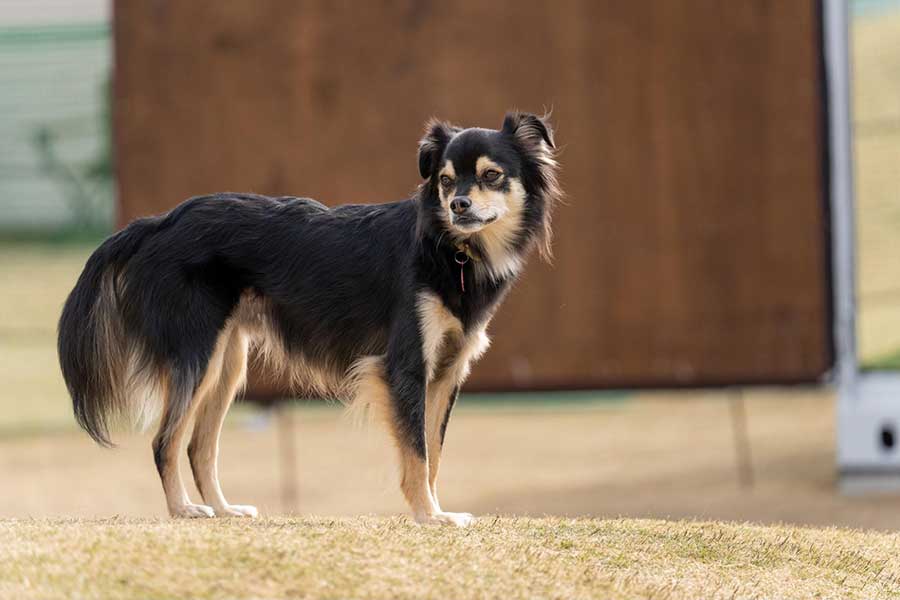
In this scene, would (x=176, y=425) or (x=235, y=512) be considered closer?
(x=176, y=425)

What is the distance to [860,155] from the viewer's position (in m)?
22.9

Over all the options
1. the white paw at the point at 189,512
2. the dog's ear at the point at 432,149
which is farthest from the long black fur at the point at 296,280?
the white paw at the point at 189,512

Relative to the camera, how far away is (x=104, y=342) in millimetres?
6180

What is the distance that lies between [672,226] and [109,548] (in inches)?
277

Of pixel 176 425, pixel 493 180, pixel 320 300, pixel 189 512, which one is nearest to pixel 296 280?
pixel 320 300

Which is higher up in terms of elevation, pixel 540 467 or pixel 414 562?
pixel 414 562

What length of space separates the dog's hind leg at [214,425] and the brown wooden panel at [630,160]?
4992 mm

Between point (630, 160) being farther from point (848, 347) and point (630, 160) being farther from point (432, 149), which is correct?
point (432, 149)

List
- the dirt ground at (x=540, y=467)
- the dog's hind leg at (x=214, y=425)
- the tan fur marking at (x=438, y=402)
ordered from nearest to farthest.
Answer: the tan fur marking at (x=438, y=402) → the dog's hind leg at (x=214, y=425) → the dirt ground at (x=540, y=467)

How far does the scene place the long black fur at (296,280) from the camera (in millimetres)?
5895

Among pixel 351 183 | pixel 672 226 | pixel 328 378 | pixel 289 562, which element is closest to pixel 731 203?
pixel 672 226

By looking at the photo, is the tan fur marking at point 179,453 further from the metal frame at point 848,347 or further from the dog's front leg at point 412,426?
the metal frame at point 848,347

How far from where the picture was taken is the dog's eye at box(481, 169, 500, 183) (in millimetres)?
5855

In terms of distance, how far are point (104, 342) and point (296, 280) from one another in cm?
82
